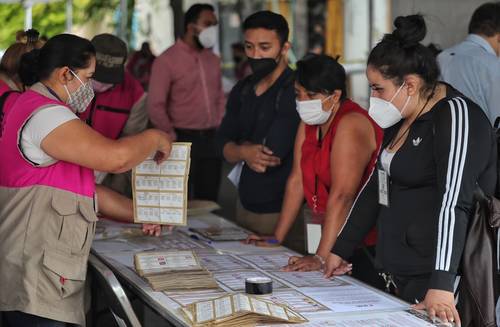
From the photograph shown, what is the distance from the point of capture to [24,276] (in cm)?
287

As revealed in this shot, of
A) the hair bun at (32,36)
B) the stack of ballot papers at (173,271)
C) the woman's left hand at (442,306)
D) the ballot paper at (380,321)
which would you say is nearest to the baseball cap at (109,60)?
the hair bun at (32,36)

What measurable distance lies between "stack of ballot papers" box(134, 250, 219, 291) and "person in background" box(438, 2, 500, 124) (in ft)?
6.82

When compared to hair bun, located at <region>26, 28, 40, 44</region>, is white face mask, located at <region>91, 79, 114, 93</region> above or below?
below

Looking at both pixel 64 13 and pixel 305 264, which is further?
pixel 64 13

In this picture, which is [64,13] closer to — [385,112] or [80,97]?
[80,97]

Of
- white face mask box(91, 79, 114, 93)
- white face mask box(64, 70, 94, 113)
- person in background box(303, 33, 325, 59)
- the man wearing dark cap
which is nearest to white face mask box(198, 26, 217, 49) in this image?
the man wearing dark cap

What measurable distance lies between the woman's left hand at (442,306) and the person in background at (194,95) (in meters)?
3.58

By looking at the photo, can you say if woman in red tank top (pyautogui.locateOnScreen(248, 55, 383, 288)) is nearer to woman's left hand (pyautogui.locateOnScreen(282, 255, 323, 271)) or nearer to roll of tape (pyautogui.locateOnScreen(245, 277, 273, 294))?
woman's left hand (pyautogui.locateOnScreen(282, 255, 323, 271))

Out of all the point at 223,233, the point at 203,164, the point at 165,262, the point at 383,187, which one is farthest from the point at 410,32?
the point at 203,164

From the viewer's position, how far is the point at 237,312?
2432 millimetres

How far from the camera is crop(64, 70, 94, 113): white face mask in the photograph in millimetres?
2963

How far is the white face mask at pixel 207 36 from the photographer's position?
5895 millimetres

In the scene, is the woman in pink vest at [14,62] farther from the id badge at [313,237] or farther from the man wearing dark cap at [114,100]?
the id badge at [313,237]

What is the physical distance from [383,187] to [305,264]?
0.49m
